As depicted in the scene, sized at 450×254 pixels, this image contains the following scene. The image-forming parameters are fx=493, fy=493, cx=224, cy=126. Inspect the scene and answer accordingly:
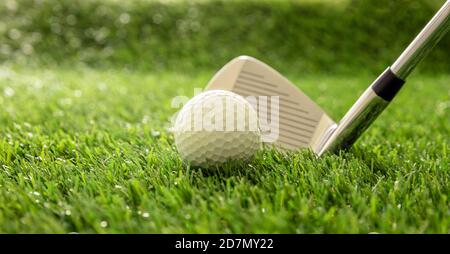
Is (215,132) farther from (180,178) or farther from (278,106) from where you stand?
(278,106)

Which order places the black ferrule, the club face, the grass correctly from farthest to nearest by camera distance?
the club face
the black ferrule
the grass

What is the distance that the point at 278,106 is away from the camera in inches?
117


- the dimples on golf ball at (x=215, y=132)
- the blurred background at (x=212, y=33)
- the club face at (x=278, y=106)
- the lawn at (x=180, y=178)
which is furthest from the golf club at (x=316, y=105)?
the blurred background at (x=212, y=33)

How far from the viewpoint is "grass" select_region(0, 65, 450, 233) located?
1720mm

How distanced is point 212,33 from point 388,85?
7585 millimetres

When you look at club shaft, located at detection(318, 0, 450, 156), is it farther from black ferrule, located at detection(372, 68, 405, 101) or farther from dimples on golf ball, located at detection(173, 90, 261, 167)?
dimples on golf ball, located at detection(173, 90, 261, 167)

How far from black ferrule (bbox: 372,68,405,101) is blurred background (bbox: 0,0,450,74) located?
648 centimetres

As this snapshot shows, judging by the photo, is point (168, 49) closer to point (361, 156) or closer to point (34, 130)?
point (34, 130)

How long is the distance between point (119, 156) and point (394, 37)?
828 cm

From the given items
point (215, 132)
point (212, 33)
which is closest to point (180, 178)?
point (215, 132)

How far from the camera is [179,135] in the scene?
235 cm

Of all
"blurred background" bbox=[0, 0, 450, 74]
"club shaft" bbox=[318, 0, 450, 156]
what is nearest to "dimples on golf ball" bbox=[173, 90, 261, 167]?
"club shaft" bbox=[318, 0, 450, 156]

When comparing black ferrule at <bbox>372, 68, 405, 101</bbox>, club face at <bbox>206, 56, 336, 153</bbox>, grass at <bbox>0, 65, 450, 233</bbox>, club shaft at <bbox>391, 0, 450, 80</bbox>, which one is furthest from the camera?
club face at <bbox>206, 56, 336, 153</bbox>

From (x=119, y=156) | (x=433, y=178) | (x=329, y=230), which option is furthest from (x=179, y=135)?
(x=433, y=178)
